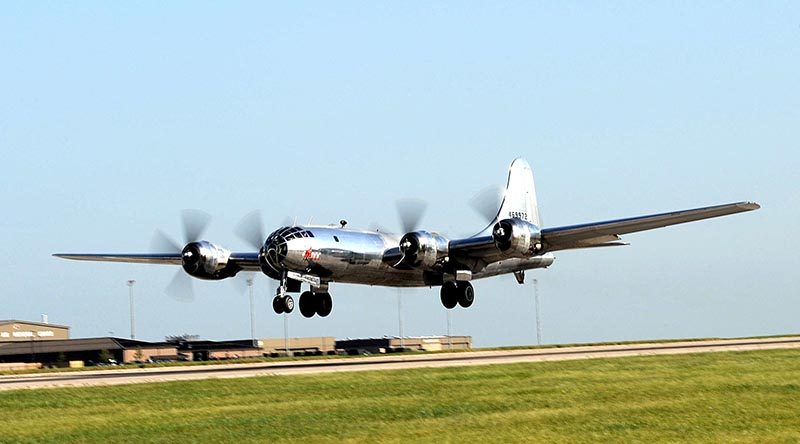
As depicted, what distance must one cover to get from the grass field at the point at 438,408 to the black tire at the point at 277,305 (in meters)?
17.7

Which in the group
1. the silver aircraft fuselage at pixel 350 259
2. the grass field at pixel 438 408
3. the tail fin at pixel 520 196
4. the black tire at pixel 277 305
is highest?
the tail fin at pixel 520 196

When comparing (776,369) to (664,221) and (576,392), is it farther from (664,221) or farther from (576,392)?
(664,221)

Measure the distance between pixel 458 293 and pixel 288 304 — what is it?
34.9 feet

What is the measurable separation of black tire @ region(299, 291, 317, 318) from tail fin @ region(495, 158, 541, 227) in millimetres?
13944

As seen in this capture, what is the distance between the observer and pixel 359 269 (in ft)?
187

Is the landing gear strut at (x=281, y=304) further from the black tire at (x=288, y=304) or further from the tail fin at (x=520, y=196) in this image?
the tail fin at (x=520, y=196)

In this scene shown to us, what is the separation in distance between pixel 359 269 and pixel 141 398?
2829 centimetres

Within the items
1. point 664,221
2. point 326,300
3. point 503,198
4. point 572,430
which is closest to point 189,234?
point 326,300

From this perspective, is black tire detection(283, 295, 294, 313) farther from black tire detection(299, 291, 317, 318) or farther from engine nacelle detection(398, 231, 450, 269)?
engine nacelle detection(398, 231, 450, 269)

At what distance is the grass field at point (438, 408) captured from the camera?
21.8 meters

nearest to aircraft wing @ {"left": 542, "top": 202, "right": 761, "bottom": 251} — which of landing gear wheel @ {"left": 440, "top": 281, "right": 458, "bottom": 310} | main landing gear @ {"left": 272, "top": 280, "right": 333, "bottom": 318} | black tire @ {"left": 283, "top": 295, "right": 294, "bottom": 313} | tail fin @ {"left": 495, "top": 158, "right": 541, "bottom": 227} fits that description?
landing gear wheel @ {"left": 440, "top": 281, "right": 458, "bottom": 310}

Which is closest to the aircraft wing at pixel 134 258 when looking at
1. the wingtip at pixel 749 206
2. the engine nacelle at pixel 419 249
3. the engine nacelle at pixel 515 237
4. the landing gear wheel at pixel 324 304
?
the landing gear wheel at pixel 324 304

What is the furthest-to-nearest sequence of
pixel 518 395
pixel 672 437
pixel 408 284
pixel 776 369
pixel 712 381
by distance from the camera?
pixel 408 284 < pixel 776 369 < pixel 712 381 < pixel 518 395 < pixel 672 437

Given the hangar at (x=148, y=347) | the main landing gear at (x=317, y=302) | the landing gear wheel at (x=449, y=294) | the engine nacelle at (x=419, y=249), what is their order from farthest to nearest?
the hangar at (x=148, y=347)
the landing gear wheel at (x=449, y=294)
the main landing gear at (x=317, y=302)
the engine nacelle at (x=419, y=249)
